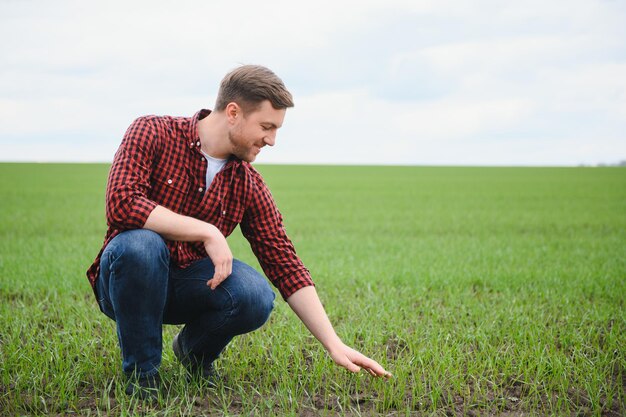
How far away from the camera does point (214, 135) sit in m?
3.03

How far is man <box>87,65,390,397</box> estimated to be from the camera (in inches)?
108

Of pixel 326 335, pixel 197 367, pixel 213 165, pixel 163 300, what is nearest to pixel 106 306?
pixel 163 300

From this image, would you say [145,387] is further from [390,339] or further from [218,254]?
[390,339]

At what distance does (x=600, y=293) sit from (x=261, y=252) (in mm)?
4068

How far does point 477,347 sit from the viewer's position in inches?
162

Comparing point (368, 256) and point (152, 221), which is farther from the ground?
point (152, 221)

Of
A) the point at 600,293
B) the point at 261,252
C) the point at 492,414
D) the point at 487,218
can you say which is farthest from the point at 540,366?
the point at 487,218

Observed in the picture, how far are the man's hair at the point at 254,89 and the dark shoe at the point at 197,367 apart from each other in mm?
1349

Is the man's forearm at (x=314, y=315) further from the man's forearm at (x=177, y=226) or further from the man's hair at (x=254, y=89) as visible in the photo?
the man's hair at (x=254, y=89)

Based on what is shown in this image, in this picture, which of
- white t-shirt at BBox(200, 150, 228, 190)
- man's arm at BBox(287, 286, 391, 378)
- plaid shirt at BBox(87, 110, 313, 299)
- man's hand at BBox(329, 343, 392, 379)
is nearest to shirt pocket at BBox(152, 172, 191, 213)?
plaid shirt at BBox(87, 110, 313, 299)

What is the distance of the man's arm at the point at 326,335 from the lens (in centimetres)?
283

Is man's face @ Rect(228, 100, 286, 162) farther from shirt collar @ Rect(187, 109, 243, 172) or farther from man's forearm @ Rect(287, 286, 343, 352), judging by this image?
man's forearm @ Rect(287, 286, 343, 352)

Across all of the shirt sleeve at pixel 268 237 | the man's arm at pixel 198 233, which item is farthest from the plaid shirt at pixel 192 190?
the man's arm at pixel 198 233

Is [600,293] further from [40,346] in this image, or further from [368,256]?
[40,346]
